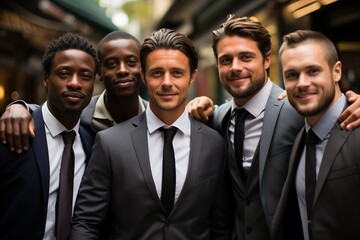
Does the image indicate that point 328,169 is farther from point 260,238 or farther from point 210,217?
point 210,217

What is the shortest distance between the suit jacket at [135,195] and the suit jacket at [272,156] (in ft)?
0.73

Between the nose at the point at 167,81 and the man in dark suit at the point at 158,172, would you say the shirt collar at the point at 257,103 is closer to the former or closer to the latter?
the man in dark suit at the point at 158,172

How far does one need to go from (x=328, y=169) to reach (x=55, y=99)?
2.07 meters

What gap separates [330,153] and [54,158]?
1978mm

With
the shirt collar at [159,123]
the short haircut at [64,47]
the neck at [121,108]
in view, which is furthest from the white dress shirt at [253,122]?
the short haircut at [64,47]

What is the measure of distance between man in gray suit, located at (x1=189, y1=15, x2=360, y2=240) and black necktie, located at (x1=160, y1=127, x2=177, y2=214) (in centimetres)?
53

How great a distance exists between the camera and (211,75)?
10633 millimetres

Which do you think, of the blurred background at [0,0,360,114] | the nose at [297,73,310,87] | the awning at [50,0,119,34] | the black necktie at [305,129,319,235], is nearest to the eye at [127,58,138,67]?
the nose at [297,73,310,87]

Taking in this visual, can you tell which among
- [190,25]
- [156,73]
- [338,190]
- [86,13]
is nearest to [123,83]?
[156,73]

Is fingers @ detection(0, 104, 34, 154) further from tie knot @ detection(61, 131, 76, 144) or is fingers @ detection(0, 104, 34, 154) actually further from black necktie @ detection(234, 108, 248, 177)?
black necktie @ detection(234, 108, 248, 177)

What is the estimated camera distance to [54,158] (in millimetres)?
3150

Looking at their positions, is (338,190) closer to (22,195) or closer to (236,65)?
(236,65)

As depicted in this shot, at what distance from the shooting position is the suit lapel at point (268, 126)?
3062 mm

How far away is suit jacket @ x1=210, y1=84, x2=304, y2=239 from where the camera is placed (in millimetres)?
3018
